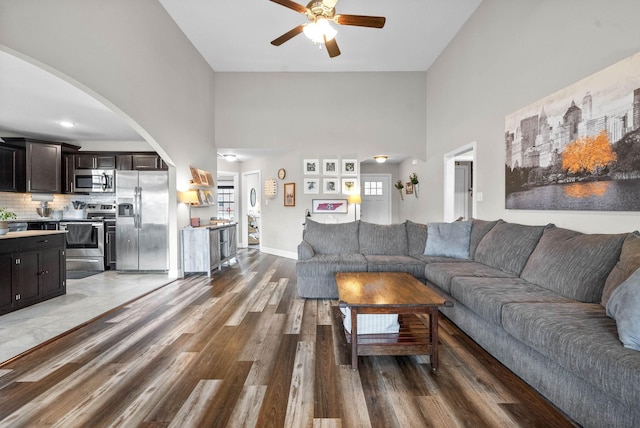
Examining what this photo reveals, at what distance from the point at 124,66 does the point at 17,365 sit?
319 centimetres

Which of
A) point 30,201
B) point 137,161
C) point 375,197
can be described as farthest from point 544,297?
point 30,201

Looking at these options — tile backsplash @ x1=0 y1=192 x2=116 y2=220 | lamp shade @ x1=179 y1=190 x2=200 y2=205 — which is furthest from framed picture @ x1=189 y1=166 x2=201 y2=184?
tile backsplash @ x1=0 y1=192 x2=116 y2=220

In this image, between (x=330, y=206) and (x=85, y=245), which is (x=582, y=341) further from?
(x=85, y=245)

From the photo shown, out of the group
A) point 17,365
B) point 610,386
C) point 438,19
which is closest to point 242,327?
point 17,365

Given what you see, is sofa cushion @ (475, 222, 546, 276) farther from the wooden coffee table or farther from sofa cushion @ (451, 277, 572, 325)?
the wooden coffee table

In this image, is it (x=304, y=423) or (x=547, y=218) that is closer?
(x=304, y=423)

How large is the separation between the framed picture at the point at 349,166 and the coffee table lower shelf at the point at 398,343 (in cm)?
460

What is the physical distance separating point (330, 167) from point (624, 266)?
5.23 metres

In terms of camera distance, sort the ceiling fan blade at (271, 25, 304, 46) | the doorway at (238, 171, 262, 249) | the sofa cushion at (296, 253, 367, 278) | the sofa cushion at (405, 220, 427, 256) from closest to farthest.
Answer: the ceiling fan blade at (271, 25, 304, 46)
the sofa cushion at (296, 253, 367, 278)
the sofa cushion at (405, 220, 427, 256)
the doorway at (238, 171, 262, 249)

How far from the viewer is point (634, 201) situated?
2.25 metres

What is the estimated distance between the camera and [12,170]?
5.49 meters

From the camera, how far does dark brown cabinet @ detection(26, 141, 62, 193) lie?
567 centimetres

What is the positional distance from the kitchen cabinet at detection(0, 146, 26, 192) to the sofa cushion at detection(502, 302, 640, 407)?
7799 millimetres

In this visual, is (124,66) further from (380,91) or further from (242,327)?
(380,91)
